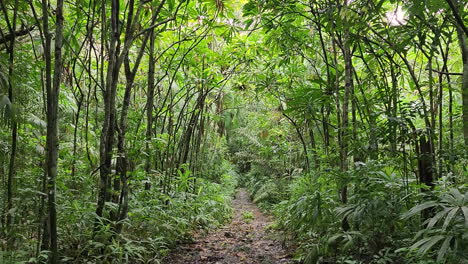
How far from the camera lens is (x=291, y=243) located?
483cm

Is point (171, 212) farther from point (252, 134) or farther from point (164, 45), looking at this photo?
point (252, 134)

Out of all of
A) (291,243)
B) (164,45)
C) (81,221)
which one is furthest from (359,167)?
(164,45)

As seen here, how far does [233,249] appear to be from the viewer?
15.8 feet

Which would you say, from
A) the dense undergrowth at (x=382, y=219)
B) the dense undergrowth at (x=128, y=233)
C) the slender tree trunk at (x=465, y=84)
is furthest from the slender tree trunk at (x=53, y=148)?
the slender tree trunk at (x=465, y=84)

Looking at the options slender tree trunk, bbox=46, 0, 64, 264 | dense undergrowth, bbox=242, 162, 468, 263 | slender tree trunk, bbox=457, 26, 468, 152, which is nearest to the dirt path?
dense undergrowth, bbox=242, 162, 468, 263

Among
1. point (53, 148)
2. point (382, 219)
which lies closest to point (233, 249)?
point (382, 219)

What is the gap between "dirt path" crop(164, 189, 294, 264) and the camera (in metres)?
4.20

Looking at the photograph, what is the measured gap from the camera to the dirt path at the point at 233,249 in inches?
165

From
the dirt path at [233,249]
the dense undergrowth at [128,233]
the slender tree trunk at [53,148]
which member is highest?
the slender tree trunk at [53,148]

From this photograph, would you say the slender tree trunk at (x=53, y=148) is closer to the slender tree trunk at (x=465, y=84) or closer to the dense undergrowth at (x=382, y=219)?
the dense undergrowth at (x=382, y=219)

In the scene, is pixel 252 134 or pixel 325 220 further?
pixel 252 134

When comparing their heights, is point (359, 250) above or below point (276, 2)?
below

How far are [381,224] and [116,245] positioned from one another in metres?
2.65

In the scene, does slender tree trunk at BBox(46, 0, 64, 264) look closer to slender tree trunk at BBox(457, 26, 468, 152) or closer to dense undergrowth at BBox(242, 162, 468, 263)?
dense undergrowth at BBox(242, 162, 468, 263)
